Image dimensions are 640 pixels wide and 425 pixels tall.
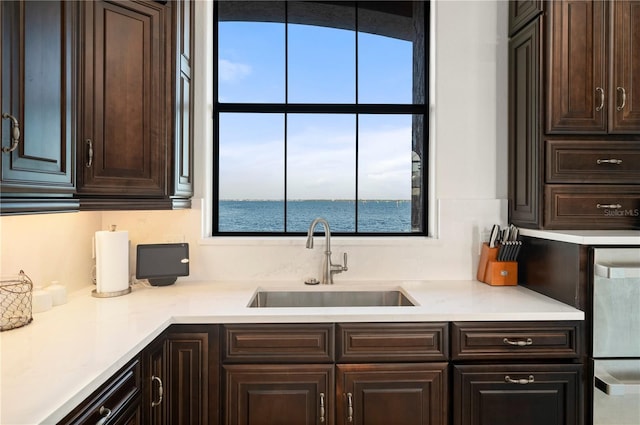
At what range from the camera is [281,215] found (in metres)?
2.60

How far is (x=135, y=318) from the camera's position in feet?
5.17

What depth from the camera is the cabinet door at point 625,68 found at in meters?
1.98

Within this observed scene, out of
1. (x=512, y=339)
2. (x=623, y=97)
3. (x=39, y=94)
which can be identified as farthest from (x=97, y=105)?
(x=623, y=97)

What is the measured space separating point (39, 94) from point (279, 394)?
4.61 feet

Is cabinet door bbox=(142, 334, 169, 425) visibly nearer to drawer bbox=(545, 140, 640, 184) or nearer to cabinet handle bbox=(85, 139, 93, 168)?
cabinet handle bbox=(85, 139, 93, 168)

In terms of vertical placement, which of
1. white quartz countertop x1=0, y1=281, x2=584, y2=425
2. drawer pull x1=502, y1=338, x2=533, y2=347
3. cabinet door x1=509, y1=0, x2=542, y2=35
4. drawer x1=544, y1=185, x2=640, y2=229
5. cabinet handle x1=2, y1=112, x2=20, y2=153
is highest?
cabinet door x1=509, y1=0, x2=542, y2=35

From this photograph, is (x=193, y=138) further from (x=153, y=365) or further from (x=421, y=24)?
(x=421, y=24)

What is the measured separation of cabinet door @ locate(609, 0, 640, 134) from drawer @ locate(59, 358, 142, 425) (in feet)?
7.93

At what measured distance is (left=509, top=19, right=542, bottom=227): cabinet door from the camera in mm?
2070

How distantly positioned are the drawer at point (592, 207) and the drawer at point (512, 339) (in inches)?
22.5

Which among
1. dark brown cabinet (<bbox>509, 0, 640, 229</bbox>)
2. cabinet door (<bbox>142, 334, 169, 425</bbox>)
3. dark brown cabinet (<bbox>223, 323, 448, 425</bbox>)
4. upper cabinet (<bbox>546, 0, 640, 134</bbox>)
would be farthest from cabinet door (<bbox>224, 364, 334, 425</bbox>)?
upper cabinet (<bbox>546, 0, 640, 134</bbox>)

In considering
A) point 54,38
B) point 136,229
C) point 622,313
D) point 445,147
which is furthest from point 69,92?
point 622,313

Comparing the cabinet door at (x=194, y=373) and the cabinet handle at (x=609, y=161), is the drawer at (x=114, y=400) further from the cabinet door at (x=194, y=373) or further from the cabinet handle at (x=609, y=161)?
the cabinet handle at (x=609, y=161)

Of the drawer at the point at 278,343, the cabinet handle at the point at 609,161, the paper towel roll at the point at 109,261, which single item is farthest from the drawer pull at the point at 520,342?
the paper towel roll at the point at 109,261
